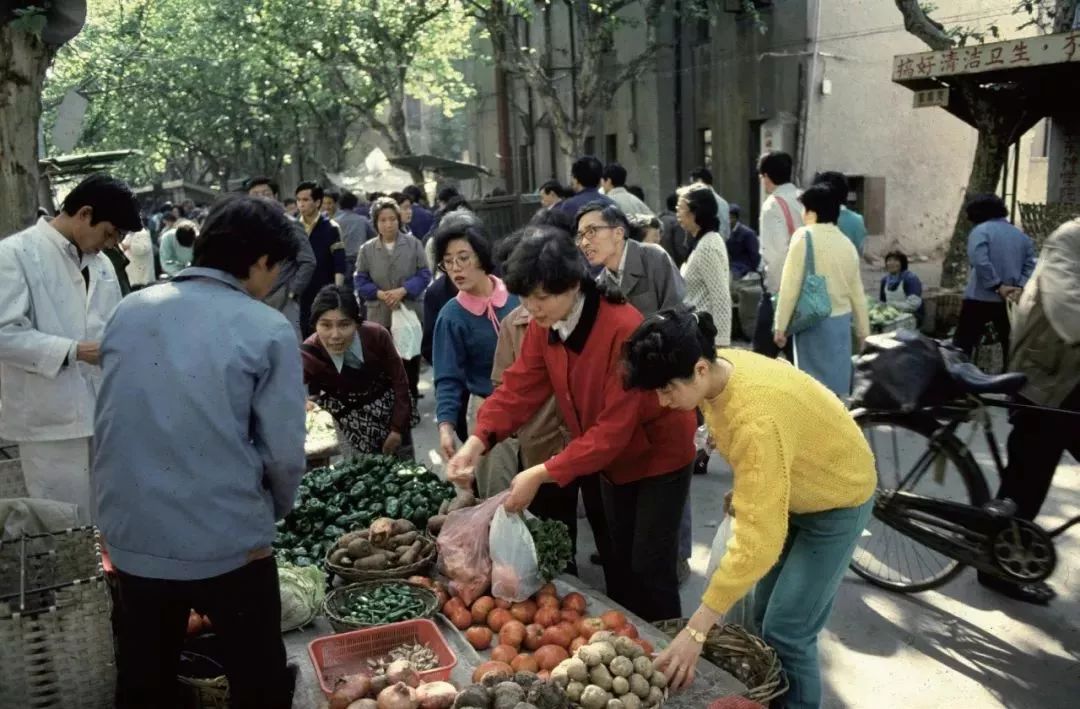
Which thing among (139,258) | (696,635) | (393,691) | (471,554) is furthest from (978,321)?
(139,258)

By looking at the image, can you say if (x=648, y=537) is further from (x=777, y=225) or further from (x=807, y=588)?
(x=777, y=225)

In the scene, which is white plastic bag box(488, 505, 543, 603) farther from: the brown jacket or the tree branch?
the tree branch

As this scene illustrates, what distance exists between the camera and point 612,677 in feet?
10.1

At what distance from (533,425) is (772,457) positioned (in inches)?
68.3

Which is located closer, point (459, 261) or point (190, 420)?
point (190, 420)

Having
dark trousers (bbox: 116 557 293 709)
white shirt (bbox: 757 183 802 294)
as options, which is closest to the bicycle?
white shirt (bbox: 757 183 802 294)

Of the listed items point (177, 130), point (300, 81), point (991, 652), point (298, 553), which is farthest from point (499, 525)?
point (177, 130)

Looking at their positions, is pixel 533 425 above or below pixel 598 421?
below

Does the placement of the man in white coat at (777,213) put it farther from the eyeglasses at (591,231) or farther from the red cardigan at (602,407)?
the red cardigan at (602,407)

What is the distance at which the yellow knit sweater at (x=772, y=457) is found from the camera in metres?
2.88

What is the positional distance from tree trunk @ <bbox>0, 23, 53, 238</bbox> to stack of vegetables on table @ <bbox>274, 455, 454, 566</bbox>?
6.85 feet

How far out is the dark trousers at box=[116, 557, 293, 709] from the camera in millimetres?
2721

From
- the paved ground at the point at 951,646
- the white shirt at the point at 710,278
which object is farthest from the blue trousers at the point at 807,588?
the white shirt at the point at 710,278

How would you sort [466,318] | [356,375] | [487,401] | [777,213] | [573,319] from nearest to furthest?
1. [573,319]
2. [487,401]
3. [466,318]
4. [356,375]
5. [777,213]
